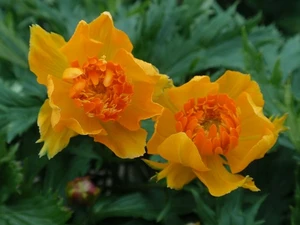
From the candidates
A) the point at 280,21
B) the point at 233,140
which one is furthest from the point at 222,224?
the point at 280,21

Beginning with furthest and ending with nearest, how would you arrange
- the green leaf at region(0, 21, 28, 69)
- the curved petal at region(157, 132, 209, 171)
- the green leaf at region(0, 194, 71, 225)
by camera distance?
the green leaf at region(0, 21, 28, 69)
the green leaf at region(0, 194, 71, 225)
the curved petal at region(157, 132, 209, 171)

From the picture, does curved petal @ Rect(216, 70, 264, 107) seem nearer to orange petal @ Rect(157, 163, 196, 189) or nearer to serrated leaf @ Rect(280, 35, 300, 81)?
orange petal @ Rect(157, 163, 196, 189)

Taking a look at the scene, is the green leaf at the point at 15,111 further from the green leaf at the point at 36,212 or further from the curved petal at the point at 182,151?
the curved petal at the point at 182,151

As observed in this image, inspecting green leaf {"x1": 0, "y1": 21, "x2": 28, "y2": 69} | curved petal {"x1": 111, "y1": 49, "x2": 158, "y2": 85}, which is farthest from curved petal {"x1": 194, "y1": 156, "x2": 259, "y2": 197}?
green leaf {"x1": 0, "y1": 21, "x2": 28, "y2": 69}

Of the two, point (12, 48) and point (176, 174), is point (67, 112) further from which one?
point (12, 48)

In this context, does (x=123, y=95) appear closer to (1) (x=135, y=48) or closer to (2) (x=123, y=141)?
(2) (x=123, y=141)

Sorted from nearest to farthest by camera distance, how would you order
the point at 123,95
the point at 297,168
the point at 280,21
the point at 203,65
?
the point at 123,95, the point at 297,168, the point at 203,65, the point at 280,21
